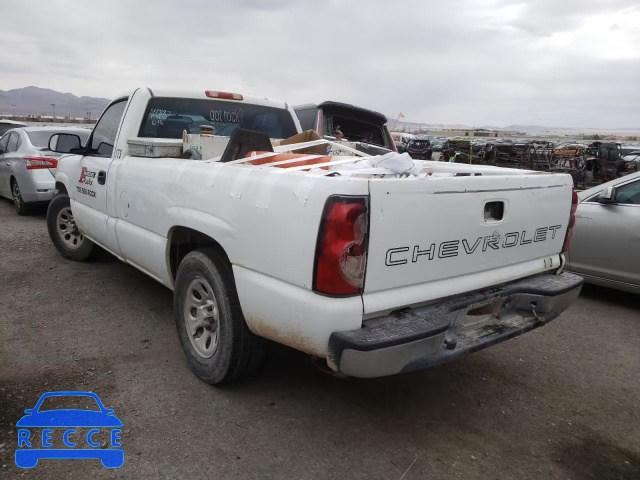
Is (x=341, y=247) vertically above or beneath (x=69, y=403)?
above

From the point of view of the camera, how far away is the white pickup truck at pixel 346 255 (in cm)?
216

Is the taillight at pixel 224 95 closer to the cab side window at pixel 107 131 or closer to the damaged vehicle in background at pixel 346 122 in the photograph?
the cab side window at pixel 107 131

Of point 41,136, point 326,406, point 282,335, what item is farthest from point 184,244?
point 41,136

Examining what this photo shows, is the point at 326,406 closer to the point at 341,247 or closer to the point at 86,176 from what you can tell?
the point at 341,247

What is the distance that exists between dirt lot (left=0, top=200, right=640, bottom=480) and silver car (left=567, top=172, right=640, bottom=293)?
2.33 feet

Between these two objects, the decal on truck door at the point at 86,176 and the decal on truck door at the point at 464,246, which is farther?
the decal on truck door at the point at 86,176

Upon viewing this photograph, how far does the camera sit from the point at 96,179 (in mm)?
4430

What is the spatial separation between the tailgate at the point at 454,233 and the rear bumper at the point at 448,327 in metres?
0.07

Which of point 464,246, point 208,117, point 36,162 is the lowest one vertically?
point 464,246

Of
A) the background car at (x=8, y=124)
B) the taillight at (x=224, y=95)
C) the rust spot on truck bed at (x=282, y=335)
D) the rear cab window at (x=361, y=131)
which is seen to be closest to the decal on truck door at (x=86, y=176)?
the taillight at (x=224, y=95)

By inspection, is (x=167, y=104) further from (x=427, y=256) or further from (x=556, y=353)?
(x=556, y=353)

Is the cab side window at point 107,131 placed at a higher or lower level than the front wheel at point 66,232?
higher

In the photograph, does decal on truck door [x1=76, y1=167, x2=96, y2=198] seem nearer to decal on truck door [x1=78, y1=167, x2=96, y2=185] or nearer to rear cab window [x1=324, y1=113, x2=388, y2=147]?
decal on truck door [x1=78, y1=167, x2=96, y2=185]

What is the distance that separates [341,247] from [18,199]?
8368 millimetres
